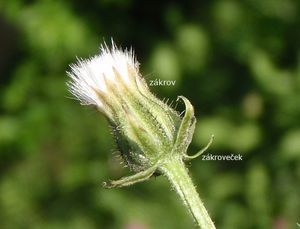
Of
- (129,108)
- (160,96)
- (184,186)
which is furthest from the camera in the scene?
(160,96)

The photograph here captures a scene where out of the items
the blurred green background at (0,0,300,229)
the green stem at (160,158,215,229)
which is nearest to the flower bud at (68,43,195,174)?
the green stem at (160,158,215,229)

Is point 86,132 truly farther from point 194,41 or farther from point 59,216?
point 194,41

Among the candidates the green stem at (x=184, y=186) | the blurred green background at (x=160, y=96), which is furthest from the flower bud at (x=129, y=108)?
the blurred green background at (x=160, y=96)


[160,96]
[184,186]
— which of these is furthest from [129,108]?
[160,96]

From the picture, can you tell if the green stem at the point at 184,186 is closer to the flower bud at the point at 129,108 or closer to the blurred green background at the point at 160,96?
the flower bud at the point at 129,108

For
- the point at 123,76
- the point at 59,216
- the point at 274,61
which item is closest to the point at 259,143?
the point at 274,61

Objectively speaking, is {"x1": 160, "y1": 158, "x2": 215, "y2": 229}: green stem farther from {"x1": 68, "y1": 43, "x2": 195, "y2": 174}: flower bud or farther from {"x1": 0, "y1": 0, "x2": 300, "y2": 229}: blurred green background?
{"x1": 0, "y1": 0, "x2": 300, "y2": 229}: blurred green background

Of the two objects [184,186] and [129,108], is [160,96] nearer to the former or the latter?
[129,108]

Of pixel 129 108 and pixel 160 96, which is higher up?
pixel 160 96
